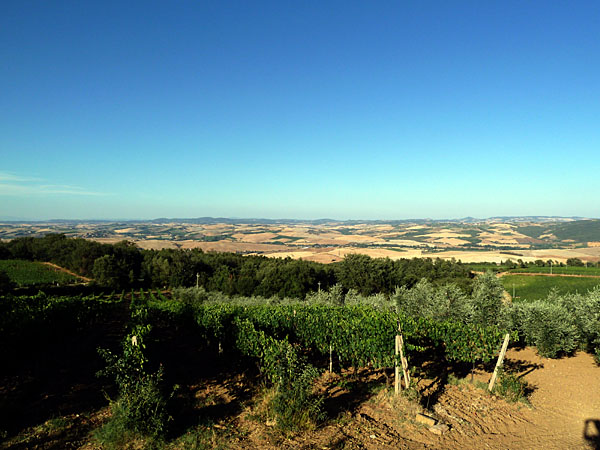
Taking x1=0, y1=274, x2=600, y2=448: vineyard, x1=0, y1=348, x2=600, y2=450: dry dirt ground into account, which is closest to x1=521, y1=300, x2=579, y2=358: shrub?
x1=0, y1=274, x2=600, y2=448: vineyard

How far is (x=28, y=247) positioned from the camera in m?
60.0

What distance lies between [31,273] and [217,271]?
93.0ft

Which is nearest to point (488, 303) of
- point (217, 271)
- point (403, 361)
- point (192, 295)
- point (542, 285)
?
point (403, 361)

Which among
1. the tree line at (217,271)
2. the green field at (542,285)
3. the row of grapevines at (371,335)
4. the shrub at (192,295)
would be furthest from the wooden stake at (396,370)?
the green field at (542,285)

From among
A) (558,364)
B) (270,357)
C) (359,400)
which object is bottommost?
(558,364)

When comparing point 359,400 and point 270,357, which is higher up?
point 270,357

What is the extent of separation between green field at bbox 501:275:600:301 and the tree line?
657 centimetres

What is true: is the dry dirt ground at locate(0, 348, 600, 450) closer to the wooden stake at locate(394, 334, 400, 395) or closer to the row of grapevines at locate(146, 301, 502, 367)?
the wooden stake at locate(394, 334, 400, 395)

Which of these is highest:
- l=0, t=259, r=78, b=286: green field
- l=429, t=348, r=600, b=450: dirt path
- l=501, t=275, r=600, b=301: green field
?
l=429, t=348, r=600, b=450: dirt path

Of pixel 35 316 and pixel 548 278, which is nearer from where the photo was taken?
pixel 35 316

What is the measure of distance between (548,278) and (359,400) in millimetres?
54922

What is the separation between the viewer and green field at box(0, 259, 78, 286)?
43.6 m

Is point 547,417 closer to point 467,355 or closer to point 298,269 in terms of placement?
point 467,355

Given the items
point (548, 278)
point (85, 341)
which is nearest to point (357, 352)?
point (85, 341)
